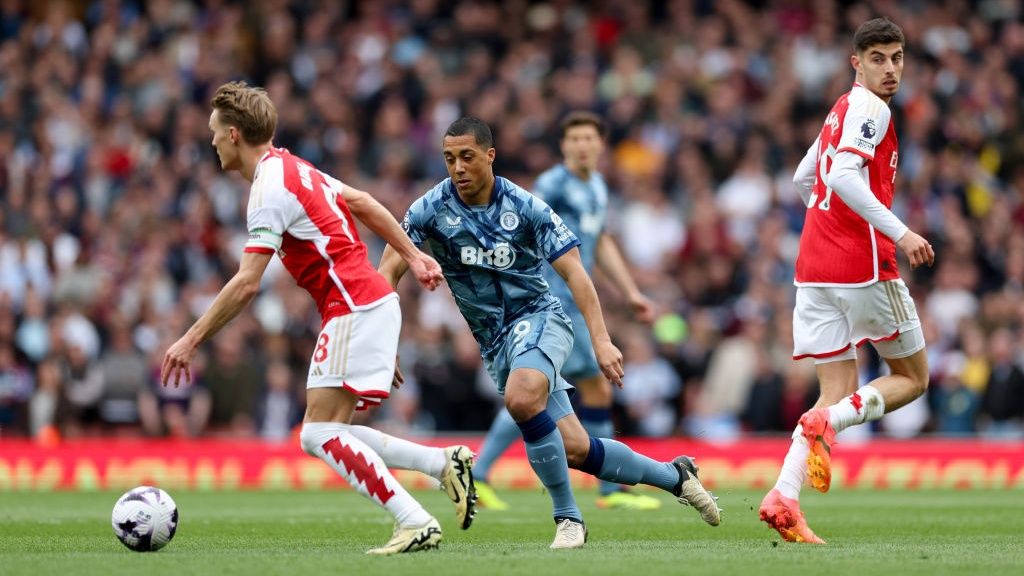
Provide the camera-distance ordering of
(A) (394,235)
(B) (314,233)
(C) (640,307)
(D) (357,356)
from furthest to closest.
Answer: (C) (640,307) → (A) (394,235) → (B) (314,233) → (D) (357,356)

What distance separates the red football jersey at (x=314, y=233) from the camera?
7730mm

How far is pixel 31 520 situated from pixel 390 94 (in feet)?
39.7

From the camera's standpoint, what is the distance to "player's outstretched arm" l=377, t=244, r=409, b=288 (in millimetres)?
8453

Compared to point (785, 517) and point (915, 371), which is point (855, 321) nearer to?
point (915, 371)

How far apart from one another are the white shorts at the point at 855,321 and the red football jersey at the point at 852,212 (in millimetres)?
74

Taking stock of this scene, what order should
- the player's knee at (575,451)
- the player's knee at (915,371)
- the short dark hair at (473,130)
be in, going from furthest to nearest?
the player's knee at (915,371) < the player's knee at (575,451) < the short dark hair at (473,130)

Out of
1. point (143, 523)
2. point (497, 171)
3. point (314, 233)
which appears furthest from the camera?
point (497, 171)

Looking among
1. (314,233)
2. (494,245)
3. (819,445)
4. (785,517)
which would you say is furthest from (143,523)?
(819,445)

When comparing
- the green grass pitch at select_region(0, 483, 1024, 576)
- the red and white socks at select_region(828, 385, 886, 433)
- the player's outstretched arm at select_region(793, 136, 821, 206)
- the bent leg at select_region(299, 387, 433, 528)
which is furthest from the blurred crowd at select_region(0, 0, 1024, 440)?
the bent leg at select_region(299, 387, 433, 528)

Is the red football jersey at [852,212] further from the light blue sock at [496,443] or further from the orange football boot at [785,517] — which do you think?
the light blue sock at [496,443]

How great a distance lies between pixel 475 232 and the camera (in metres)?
8.42

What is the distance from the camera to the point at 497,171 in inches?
813

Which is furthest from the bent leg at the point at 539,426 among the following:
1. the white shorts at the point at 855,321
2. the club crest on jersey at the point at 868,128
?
the club crest on jersey at the point at 868,128

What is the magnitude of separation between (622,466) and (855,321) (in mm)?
1503
